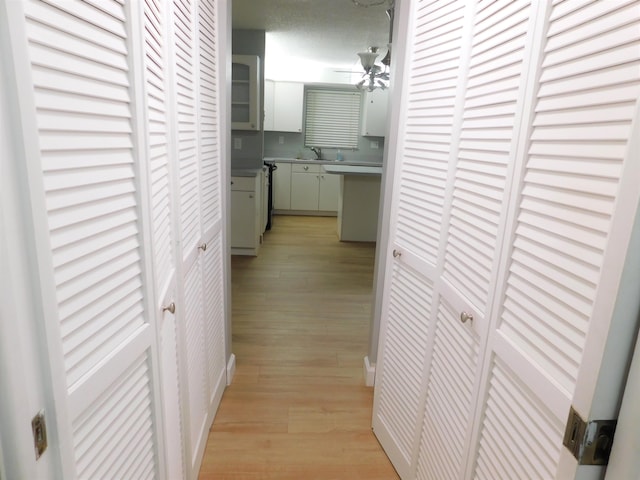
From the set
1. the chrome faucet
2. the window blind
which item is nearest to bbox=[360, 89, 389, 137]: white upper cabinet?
the window blind

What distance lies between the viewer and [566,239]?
0.79 metres

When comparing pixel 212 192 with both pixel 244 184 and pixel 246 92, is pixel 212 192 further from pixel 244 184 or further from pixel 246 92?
pixel 246 92

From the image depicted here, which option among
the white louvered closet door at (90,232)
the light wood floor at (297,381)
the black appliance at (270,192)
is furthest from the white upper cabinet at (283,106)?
the white louvered closet door at (90,232)

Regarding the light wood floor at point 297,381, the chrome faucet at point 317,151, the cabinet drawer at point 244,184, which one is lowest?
the light wood floor at point 297,381

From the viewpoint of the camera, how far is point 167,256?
122cm

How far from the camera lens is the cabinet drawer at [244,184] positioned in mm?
4418

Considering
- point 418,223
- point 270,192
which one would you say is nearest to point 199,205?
point 418,223

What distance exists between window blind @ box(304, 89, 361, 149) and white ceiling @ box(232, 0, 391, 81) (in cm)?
63

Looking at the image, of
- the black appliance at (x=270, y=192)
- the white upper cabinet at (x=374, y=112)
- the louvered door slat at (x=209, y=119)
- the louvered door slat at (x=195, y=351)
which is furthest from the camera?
the white upper cabinet at (x=374, y=112)

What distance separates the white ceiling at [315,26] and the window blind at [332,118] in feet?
2.07

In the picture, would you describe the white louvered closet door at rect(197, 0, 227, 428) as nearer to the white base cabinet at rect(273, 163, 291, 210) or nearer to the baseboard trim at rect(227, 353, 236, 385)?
the baseboard trim at rect(227, 353, 236, 385)

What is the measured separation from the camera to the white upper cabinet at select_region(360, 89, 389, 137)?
21.9 ft

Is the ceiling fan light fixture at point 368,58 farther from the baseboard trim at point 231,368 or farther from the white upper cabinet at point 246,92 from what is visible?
the baseboard trim at point 231,368

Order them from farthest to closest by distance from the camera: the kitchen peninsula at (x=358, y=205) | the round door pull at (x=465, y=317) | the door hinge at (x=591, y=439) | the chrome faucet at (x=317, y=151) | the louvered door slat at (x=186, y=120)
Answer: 1. the chrome faucet at (x=317, y=151)
2. the kitchen peninsula at (x=358, y=205)
3. the louvered door slat at (x=186, y=120)
4. the round door pull at (x=465, y=317)
5. the door hinge at (x=591, y=439)
